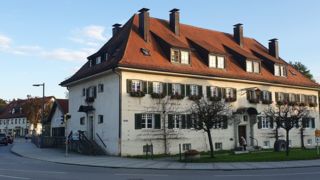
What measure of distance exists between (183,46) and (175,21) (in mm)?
4740

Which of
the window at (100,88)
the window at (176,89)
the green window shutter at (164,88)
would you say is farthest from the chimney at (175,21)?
the window at (100,88)

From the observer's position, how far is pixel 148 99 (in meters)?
36.5

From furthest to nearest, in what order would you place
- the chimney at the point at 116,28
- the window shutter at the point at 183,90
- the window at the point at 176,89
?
the chimney at the point at 116,28 < the window shutter at the point at 183,90 < the window at the point at 176,89

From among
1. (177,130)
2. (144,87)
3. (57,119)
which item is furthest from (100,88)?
(57,119)

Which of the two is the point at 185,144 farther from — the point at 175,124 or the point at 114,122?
the point at 114,122

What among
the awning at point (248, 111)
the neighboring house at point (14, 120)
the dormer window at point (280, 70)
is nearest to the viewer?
the awning at point (248, 111)

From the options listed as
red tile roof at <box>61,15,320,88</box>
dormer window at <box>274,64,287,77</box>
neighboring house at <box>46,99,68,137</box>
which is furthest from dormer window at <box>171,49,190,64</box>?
neighboring house at <box>46,99,68,137</box>

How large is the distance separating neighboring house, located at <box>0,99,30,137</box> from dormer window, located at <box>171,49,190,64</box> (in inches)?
3060

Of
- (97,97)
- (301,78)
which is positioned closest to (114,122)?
(97,97)

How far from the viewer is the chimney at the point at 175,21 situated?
4338cm

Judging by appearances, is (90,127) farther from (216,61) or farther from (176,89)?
(216,61)

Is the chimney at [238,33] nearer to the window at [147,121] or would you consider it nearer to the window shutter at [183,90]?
Answer: the window shutter at [183,90]

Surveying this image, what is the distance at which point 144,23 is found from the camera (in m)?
39.4

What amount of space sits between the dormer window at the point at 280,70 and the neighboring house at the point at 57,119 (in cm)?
2431
